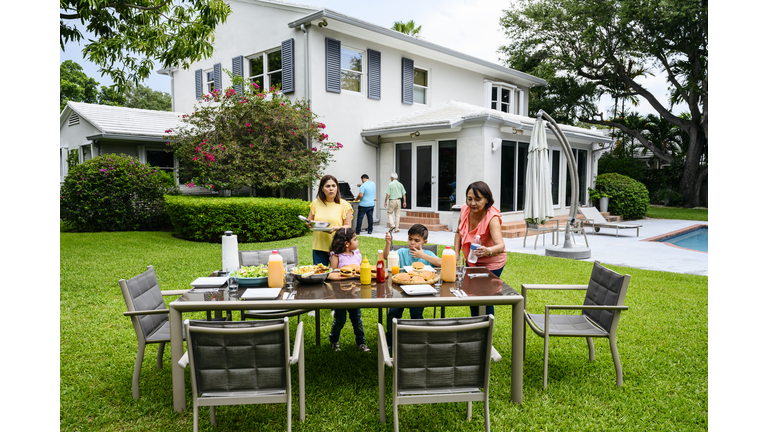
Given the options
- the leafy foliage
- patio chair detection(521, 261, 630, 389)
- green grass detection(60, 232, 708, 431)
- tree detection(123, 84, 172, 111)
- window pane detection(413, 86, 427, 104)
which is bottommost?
green grass detection(60, 232, 708, 431)

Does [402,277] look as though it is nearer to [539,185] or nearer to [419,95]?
[539,185]

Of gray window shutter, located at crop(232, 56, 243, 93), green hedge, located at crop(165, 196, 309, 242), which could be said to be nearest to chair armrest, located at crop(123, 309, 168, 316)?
green hedge, located at crop(165, 196, 309, 242)

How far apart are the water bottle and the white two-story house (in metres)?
7.91

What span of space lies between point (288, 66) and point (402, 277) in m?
10.6

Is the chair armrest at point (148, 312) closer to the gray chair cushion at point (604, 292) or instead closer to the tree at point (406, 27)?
the gray chair cushion at point (604, 292)

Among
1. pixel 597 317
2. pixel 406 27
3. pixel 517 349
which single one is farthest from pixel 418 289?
pixel 406 27

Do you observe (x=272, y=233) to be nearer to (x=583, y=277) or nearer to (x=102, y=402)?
(x=583, y=277)

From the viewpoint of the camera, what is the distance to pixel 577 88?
2212 cm

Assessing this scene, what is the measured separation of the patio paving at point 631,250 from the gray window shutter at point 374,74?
3792 mm

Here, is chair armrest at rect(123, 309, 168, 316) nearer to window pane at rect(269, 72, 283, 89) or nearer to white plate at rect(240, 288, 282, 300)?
white plate at rect(240, 288, 282, 300)

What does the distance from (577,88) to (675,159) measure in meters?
Answer: 5.95

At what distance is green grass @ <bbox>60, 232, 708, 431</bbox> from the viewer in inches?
119

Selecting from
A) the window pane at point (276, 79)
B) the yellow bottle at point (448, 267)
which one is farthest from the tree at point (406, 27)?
the yellow bottle at point (448, 267)

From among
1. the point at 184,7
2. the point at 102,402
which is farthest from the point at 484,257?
the point at 184,7
